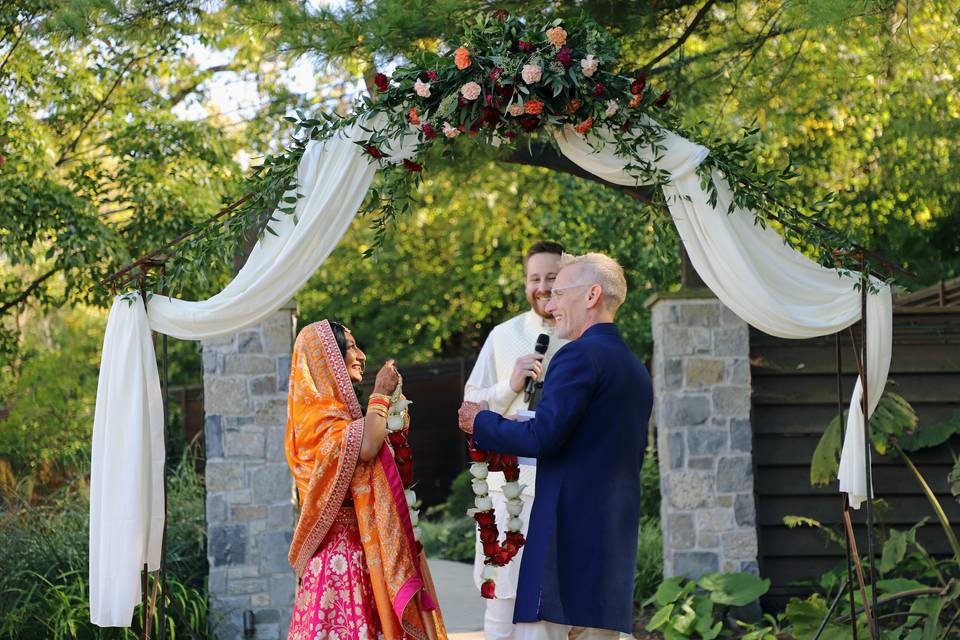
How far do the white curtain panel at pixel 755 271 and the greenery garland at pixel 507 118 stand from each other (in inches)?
2.2

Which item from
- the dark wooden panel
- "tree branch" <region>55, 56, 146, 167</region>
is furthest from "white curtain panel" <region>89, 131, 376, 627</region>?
"tree branch" <region>55, 56, 146, 167</region>

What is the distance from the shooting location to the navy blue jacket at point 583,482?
3436 mm

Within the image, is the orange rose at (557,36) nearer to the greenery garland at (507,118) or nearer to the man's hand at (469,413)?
the greenery garland at (507,118)

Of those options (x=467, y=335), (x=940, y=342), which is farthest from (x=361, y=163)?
(x=467, y=335)

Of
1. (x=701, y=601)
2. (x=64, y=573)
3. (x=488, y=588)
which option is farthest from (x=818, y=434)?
(x=64, y=573)

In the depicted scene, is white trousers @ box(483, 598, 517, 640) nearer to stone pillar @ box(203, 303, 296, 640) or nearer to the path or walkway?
the path or walkway

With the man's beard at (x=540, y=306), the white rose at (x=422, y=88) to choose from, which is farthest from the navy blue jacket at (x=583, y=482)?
the white rose at (x=422, y=88)

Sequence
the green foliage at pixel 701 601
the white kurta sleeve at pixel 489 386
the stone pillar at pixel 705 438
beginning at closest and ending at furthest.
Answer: the white kurta sleeve at pixel 489 386 < the green foliage at pixel 701 601 < the stone pillar at pixel 705 438

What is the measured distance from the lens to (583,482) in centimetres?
349

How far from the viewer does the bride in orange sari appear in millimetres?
4098

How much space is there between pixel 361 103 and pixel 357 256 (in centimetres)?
1030

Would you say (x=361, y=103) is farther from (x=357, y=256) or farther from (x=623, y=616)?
(x=357, y=256)

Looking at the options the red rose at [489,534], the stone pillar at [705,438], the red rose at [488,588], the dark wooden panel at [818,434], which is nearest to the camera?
the red rose at [488,588]

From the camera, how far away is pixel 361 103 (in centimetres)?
481
